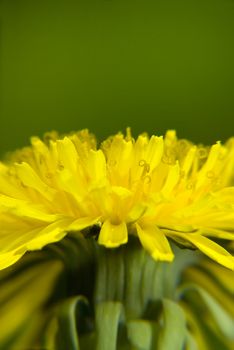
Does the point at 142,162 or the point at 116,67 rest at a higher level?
the point at 116,67

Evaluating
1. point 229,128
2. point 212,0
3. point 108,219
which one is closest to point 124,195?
point 108,219

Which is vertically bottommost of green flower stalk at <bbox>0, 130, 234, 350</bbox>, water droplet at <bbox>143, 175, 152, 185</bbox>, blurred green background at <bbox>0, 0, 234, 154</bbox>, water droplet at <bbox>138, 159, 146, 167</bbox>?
green flower stalk at <bbox>0, 130, 234, 350</bbox>

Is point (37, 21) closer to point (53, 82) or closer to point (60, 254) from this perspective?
point (53, 82)

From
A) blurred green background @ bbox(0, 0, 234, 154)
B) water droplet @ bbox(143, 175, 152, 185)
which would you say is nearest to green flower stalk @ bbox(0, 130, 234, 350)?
water droplet @ bbox(143, 175, 152, 185)

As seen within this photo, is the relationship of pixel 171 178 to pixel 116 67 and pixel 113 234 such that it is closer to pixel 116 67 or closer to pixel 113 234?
pixel 113 234

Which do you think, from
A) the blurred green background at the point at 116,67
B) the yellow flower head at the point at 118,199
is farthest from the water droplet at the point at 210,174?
the blurred green background at the point at 116,67

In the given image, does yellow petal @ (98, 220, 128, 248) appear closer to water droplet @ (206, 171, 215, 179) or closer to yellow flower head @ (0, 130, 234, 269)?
yellow flower head @ (0, 130, 234, 269)

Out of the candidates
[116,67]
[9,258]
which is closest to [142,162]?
[9,258]
